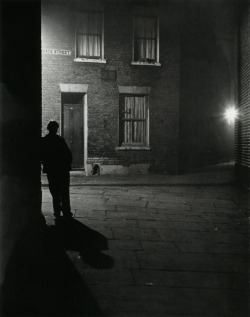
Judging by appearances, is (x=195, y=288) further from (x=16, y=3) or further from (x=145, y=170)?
(x=145, y=170)

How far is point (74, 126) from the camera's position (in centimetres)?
1479

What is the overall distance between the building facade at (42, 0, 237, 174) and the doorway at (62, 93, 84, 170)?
41 millimetres

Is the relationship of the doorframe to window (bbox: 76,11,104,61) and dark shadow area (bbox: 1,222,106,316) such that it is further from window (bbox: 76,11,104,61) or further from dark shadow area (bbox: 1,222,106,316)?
dark shadow area (bbox: 1,222,106,316)

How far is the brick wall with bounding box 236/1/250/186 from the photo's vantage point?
11.1m

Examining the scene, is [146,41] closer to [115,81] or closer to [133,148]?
[115,81]

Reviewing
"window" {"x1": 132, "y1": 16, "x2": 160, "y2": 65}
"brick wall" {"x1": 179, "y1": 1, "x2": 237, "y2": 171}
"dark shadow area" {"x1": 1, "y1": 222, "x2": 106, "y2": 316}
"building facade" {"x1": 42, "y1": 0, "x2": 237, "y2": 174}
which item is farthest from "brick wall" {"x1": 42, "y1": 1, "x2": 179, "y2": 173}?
"dark shadow area" {"x1": 1, "y1": 222, "x2": 106, "y2": 316}

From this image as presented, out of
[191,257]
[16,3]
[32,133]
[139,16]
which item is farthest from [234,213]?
[139,16]

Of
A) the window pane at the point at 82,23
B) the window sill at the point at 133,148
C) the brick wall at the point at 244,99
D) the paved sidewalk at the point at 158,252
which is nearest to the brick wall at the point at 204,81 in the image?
the window sill at the point at 133,148

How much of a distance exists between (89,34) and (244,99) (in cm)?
674

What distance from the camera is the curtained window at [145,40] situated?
14.8 m

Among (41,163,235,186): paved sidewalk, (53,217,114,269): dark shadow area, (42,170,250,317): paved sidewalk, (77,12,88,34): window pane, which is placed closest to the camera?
(42,170,250,317): paved sidewalk

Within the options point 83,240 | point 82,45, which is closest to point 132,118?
point 82,45

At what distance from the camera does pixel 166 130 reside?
15047 millimetres

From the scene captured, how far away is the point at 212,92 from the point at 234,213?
1252 centimetres
